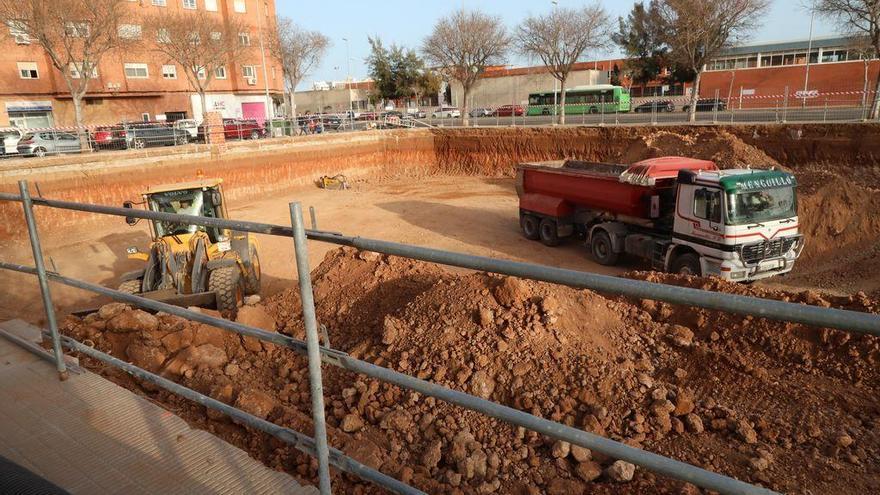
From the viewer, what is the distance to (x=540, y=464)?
4.19 meters

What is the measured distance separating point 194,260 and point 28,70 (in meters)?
37.3

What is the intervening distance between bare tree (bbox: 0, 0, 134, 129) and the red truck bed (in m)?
22.5

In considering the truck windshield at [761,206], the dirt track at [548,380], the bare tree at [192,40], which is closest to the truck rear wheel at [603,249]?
the truck windshield at [761,206]

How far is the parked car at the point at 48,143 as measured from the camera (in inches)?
901

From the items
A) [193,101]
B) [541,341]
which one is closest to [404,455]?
[541,341]

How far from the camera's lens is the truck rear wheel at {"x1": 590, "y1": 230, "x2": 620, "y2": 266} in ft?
48.8

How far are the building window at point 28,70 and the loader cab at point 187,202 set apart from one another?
3555cm

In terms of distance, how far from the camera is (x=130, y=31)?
125ft

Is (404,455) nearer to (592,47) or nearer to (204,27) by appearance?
(592,47)

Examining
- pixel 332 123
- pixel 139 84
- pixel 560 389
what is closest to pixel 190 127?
pixel 332 123

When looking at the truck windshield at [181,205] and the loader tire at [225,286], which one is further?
the truck windshield at [181,205]

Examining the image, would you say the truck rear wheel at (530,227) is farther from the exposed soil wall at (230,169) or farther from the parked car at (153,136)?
the parked car at (153,136)

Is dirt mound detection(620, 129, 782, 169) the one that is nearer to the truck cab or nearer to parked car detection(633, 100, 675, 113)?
the truck cab

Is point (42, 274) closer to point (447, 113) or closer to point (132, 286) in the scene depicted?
point (132, 286)
